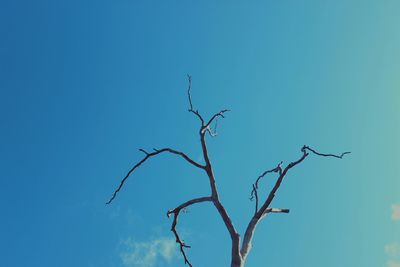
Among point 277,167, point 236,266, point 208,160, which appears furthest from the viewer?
point 277,167

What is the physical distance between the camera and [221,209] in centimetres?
671

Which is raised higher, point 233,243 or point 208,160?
point 208,160

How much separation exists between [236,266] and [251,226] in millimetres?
772

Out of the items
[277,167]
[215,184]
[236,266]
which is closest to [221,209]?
[215,184]

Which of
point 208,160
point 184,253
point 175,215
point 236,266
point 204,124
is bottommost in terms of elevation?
point 236,266

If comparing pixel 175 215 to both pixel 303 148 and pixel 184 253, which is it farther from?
pixel 303 148

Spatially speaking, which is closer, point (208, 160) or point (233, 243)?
point (233, 243)

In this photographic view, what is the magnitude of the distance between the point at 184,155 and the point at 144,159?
709mm

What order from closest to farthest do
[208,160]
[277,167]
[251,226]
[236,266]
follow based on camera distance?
[236,266] < [251,226] < [208,160] < [277,167]

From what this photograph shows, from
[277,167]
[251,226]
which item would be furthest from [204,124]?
[251,226]

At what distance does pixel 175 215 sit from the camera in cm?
707

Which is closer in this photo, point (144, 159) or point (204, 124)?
point (144, 159)

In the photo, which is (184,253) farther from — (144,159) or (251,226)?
(144,159)

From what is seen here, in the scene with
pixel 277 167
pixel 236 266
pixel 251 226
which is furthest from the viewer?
pixel 277 167
